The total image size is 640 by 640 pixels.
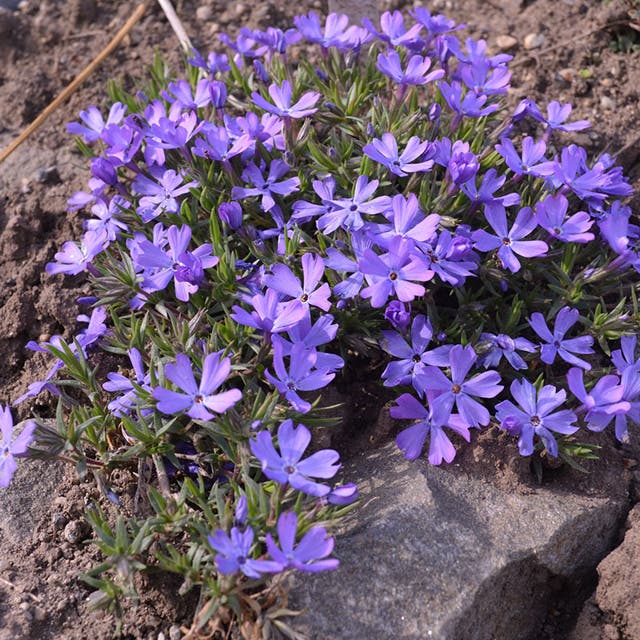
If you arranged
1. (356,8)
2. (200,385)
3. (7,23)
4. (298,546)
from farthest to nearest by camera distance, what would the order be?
(7,23), (356,8), (200,385), (298,546)

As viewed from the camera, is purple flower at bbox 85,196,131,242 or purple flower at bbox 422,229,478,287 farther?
purple flower at bbox 85,196,131,242

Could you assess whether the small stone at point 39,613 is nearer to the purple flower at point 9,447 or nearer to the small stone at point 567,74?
the purple flower at point 9,447

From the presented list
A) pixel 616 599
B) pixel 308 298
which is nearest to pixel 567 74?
pixel 308 298

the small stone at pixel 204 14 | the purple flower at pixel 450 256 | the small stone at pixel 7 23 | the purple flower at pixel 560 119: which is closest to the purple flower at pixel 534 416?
the purple flower at pixel 450 256

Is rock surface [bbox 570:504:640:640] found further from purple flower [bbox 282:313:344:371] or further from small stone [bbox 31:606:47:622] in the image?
small stone [bbox 31:606:47:622]

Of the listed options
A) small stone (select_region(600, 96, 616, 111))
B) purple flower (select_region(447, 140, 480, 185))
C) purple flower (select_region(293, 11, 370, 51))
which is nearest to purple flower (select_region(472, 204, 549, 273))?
purple flower (select_region(447, 140, 480, 185))

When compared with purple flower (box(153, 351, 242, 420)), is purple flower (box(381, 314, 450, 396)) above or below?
below

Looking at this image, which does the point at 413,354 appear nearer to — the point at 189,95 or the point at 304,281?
the point at 304,281
